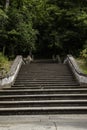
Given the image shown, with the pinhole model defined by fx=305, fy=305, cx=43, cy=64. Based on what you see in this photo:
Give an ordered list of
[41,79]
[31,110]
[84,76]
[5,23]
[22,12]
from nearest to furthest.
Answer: [31,110]
[84,76]
[41,79]
[5,23]
[22,12]

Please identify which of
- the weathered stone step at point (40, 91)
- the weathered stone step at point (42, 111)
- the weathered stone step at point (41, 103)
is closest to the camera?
the weathered stone step at point (42, 111)

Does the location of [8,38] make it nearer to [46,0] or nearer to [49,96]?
[46,0]

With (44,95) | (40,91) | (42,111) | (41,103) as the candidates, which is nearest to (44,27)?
(40,91)

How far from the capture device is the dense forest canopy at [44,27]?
22.7 meters

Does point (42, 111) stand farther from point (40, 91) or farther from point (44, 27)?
point (44, 27)

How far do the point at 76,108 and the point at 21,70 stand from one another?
292 inches

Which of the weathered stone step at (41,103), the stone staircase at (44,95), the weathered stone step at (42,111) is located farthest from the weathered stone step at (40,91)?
the weathered stone step at (42,111)

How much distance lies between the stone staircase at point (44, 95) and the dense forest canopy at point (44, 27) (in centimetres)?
660

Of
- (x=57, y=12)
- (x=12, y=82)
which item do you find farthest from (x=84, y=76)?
(x=57, y=12)

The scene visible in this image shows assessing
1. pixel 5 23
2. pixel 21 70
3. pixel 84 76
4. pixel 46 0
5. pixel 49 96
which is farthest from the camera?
pixel 46 0

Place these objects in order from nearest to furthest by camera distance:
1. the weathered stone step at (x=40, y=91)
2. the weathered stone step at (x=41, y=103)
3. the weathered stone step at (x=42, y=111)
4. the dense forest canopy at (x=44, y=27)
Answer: the weathered stone step at (x=42, y=111) < the weathered stone step at (x=41, y=103) < the weathered stone step at (x=40, y=91) < the dense forest canopy at (x=44, y=27)

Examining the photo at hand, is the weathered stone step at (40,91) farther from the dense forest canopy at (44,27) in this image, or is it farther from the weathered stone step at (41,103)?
the dense forest canopy at (44,27)

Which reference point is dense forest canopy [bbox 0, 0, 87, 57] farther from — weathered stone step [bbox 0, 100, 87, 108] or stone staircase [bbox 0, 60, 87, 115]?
weathered stone step [bbox 0, 100, 87, 108]

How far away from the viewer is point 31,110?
1075cm
